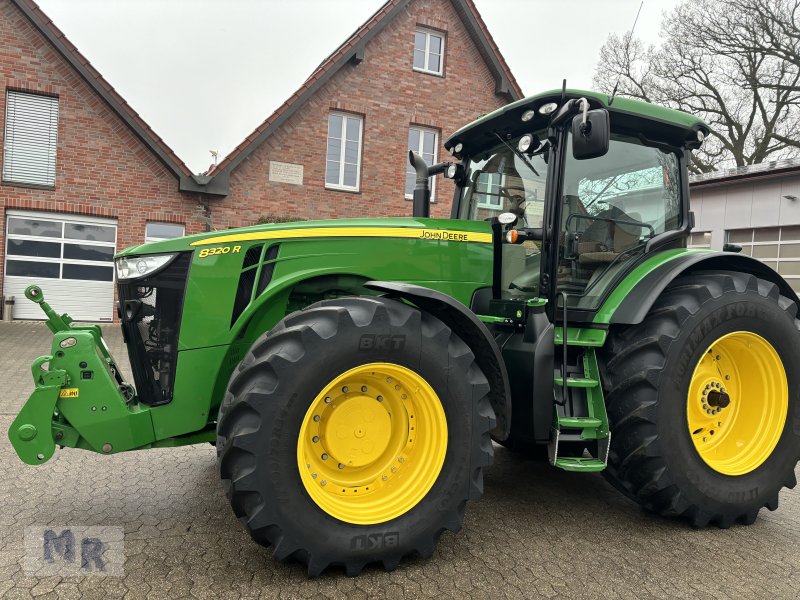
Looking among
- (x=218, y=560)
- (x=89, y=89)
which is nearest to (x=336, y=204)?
(x=89, y=89)

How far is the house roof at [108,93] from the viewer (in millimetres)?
11682

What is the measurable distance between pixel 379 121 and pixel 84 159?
6467 mm

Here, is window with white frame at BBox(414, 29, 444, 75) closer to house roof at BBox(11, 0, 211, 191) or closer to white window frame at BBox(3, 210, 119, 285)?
house roof at BBox(11, 0, 211, 191)

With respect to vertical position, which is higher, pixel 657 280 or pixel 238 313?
pixel 657 280

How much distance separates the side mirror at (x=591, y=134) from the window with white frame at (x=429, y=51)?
12.9 m

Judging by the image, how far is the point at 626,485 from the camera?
3.36 meters

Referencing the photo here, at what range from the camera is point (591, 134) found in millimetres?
2988

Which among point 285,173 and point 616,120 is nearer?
point 616,120

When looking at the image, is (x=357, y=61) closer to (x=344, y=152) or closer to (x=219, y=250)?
(x=344, y=152)

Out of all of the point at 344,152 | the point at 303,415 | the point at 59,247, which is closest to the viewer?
the point at 303,415

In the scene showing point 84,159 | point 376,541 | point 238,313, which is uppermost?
point 84,159

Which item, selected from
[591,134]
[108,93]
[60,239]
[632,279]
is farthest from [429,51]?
[591,134]

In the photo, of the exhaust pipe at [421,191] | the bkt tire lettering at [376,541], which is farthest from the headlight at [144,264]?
the exhaust pipe at [421,191]

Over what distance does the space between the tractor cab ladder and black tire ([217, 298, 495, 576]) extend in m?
0.51
